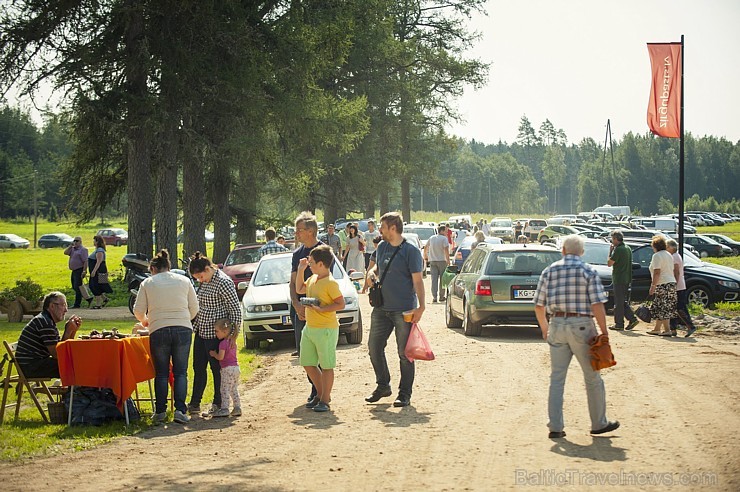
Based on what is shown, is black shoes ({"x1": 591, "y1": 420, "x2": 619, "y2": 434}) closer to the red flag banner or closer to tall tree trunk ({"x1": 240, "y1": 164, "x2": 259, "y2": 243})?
the red flag banner

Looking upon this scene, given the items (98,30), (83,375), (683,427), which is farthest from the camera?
(98,30)

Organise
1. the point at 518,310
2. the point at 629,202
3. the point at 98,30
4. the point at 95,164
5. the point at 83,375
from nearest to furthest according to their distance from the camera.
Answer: the point at 83,375, the point at 518,310, the point at 98,30, the point at 95,164, the point at 629,202

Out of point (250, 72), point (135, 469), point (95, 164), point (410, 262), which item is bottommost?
point (135, 469)

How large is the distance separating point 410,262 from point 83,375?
12.0 feet

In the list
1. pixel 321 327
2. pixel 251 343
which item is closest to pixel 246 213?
pixel 251 343

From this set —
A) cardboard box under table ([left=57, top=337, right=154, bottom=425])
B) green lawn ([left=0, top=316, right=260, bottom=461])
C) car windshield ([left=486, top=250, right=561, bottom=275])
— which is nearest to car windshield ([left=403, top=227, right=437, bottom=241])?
car windshield ([left=486, top=250, right=561, bottom=275])

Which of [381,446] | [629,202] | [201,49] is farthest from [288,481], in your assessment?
[629,202]

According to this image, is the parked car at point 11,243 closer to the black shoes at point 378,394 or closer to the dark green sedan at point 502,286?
the dark green sedan at point 502,286

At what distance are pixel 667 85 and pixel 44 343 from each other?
1705 cm

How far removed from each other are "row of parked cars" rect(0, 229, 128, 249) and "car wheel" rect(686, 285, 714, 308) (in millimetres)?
67558

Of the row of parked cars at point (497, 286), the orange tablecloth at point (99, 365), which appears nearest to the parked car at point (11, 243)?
the row of parked cars at point (497, 286)

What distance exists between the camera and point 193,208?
109 ft

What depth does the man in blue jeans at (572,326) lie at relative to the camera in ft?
28.7

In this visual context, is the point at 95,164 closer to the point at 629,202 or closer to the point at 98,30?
the point at 98,30
